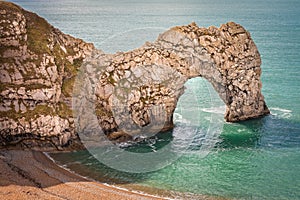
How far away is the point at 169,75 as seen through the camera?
181ft

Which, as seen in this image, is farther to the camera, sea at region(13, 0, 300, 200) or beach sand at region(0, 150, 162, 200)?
sea at region(13, 0, 300, 200)

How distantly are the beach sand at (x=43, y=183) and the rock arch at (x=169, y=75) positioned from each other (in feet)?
34.0

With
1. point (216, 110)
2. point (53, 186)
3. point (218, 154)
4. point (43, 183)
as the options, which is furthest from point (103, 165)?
point (216, 110)

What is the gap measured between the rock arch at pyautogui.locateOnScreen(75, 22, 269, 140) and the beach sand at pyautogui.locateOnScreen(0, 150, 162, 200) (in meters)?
10.4

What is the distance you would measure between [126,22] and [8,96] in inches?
4021

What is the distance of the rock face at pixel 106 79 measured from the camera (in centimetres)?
4784

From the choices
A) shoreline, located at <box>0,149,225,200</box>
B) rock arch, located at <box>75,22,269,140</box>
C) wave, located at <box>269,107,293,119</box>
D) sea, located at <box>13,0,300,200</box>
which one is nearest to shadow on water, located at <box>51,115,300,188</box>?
sea, located at <box>13,0,300,200</box>

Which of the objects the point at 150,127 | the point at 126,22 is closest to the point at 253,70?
the point at 150,127

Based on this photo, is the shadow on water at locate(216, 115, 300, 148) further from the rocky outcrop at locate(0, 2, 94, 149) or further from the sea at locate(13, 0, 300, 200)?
the rocky outcrop at locate(0, 2, 94, 149)

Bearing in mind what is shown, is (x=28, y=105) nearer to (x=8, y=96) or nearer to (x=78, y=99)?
(x=8, y=96)

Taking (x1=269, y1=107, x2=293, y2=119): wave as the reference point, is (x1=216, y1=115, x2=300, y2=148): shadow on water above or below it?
below

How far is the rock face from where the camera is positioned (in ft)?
157

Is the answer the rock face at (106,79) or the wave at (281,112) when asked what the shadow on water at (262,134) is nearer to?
the wave at (281,112)

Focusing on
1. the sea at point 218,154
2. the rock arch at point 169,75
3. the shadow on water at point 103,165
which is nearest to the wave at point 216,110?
the sea at point 218,154
